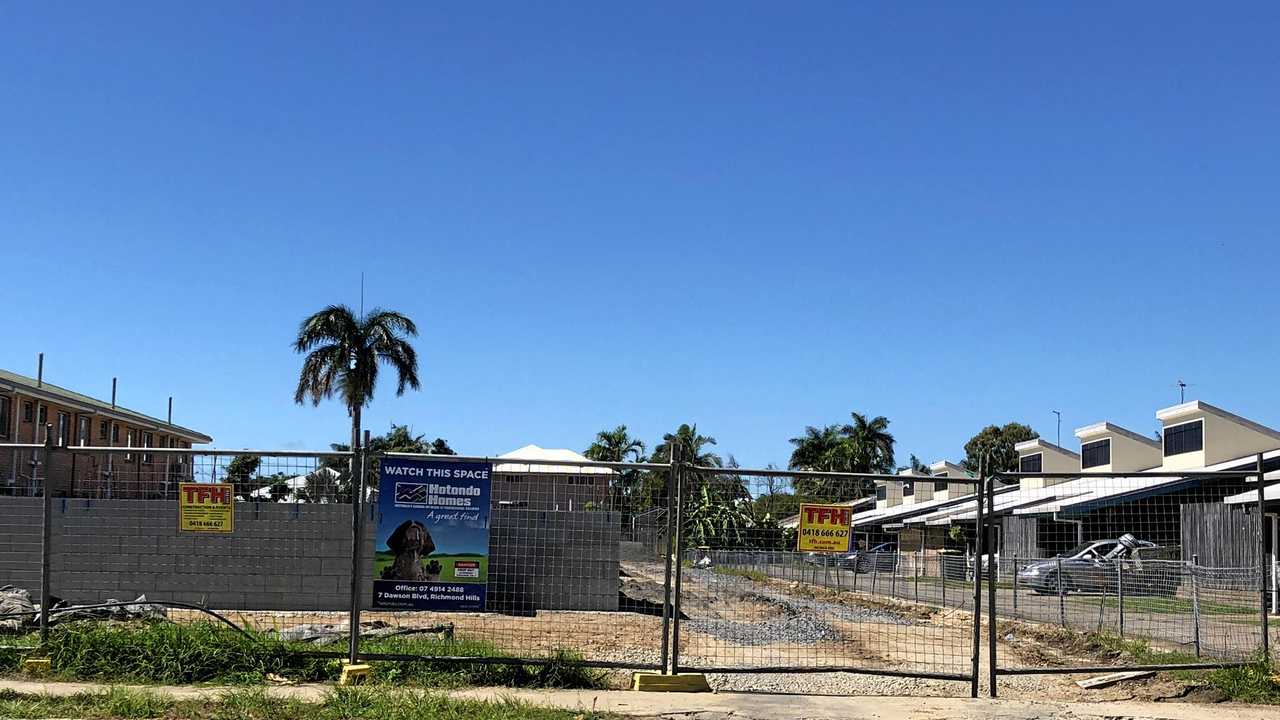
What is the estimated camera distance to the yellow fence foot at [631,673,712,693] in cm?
1078

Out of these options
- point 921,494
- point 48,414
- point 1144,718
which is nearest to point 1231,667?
point 1144,718

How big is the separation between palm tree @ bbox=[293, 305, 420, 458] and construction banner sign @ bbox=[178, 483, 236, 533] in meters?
33.3

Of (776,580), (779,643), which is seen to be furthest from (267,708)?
(779,643)

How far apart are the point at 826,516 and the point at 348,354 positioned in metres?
36.2

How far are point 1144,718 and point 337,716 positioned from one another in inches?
274

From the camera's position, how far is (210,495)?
1112 centimetres

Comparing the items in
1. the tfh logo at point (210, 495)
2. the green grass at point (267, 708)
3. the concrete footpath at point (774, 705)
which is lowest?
the concrete footpath at point (774, 705)

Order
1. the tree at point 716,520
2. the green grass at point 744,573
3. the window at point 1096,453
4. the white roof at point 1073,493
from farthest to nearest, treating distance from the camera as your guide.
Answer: the window at point 1096,453 → the white roof at point 1073,493 → the green grass at point 744,573 → the tree at point 716,520

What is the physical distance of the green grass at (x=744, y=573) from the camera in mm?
12742

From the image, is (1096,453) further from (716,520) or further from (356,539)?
(356,539)

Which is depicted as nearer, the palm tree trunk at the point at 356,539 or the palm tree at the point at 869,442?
the palm tree trunk at the point at 356,539

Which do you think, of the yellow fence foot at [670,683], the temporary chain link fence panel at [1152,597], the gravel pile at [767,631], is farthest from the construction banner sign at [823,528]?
the gravel pile at [767,631]

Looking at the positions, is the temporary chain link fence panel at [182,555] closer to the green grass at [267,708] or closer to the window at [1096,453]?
the green grass at [267,708]

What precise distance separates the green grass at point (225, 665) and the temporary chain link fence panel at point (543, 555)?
193 mm
